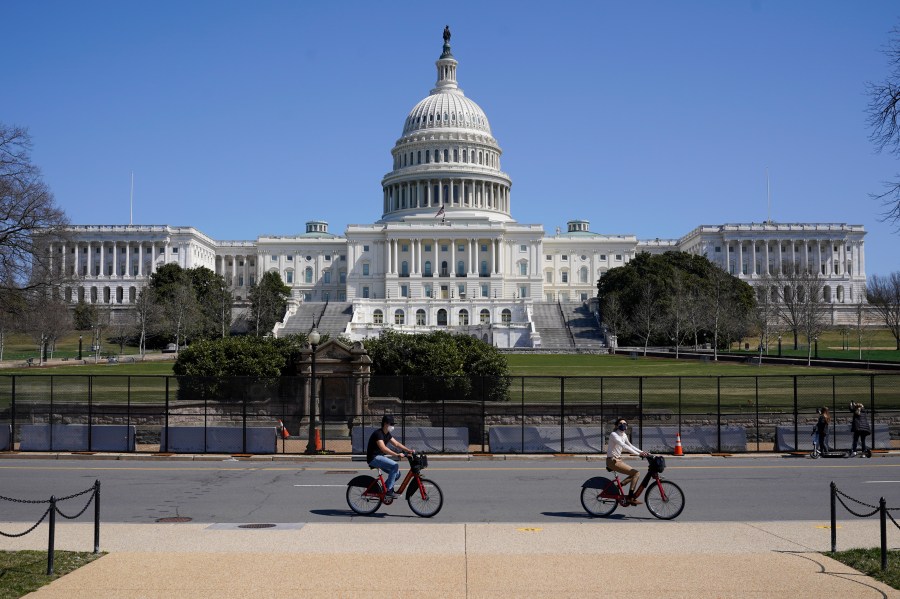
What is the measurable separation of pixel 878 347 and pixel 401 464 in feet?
265

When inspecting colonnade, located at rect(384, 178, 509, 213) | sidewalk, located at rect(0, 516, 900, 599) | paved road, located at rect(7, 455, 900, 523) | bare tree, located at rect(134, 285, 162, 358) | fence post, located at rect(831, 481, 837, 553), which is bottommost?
paved road, located at rect(7, 455, 900, 523)

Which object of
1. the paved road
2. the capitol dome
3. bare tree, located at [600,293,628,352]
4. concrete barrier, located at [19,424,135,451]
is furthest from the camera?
the capitol dome

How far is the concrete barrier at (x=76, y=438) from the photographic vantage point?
27.9m

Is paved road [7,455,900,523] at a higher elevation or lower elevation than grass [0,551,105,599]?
lower

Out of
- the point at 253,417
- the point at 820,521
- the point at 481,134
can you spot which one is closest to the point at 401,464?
the point at 253,417

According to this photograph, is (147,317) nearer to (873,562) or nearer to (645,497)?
(645,497)

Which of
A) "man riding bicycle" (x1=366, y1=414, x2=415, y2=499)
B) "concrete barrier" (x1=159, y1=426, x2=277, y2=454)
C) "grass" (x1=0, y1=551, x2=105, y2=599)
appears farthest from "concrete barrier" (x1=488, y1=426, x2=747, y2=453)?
"grass" (x1=0, y1=551, x2=105, y2=599)

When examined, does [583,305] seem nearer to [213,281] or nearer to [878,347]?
[878,347]

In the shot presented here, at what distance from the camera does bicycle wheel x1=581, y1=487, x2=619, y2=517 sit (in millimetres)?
Answer: 16859

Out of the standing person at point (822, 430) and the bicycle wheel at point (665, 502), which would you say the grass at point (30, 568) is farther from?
the standing person at point (822, 430)

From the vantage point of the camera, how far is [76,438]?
2814cm

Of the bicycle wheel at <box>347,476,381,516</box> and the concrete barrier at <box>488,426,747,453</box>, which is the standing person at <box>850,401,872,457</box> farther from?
the bicycle wheel at <box>347,476,381,516</box>

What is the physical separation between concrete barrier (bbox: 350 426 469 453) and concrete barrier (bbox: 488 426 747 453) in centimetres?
95

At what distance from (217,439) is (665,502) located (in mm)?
16189
